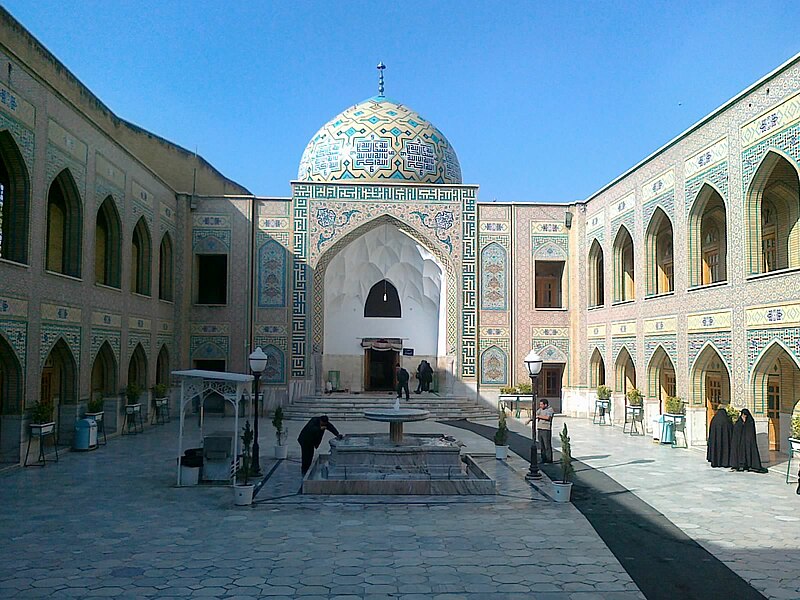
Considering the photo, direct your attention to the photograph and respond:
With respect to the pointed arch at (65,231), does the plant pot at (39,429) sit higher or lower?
lower

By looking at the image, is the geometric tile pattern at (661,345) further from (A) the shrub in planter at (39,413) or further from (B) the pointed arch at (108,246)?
(A) the shrub in planter at (39,413)

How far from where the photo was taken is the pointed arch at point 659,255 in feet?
55.0

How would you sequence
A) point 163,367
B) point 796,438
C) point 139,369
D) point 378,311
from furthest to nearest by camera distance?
point 378,311 < point 163,367 < point 139,369 < point 796,438

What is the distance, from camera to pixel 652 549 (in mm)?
7250

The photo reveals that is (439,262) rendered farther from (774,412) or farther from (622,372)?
(774,412)

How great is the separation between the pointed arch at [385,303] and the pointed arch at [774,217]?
12413 mm

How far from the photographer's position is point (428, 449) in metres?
10.4

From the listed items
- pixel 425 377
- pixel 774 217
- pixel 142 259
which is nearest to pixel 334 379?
pixel 425 377

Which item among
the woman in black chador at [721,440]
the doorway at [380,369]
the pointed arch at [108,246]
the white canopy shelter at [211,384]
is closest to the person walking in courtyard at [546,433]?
the woman in black chador at [721,440]

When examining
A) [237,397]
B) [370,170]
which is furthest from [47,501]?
[370,170]

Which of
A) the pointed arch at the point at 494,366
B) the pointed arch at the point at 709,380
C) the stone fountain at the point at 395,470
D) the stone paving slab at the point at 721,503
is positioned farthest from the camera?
the pointed arch at the point at 494,366

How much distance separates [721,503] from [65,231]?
11763mm

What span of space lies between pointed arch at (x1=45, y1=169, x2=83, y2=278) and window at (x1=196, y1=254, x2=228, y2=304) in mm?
7145

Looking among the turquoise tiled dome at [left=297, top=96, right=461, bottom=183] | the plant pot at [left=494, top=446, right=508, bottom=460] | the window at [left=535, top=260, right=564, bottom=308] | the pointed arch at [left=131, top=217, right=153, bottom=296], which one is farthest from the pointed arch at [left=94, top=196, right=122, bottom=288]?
the window at [left=535, top=260, right=564, bottom=308]
